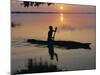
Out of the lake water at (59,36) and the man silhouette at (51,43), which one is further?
the man silhouette at (51,43)

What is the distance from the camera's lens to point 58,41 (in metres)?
2.06

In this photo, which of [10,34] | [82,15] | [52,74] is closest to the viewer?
[10,34]

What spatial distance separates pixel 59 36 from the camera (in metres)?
2.06

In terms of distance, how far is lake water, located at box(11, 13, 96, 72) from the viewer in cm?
192

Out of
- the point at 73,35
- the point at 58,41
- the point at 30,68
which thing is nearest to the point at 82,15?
the point at 73,35

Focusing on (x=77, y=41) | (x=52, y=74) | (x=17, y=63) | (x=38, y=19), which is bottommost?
(x=52, y=74)

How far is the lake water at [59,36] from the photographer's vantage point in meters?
1.92

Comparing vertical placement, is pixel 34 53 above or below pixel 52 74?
above

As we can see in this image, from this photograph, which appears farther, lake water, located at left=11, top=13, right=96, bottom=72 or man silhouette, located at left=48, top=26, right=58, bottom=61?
man silhouette, located at left=48, top=26, right=58, bottom=61

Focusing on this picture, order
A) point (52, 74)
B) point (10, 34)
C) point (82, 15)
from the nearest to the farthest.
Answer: point (10, 34)
point (52, 74)
point (82, 15)
